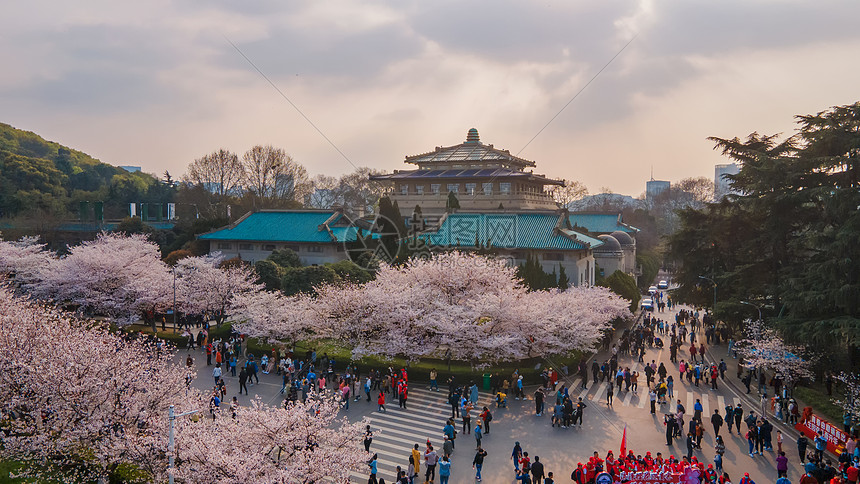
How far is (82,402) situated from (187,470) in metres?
4.47

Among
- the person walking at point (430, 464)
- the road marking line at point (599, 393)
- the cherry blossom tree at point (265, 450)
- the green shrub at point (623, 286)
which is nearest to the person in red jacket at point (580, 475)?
the person walking at point (430, 464)

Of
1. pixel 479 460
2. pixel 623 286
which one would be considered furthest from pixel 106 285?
pixel 623 286

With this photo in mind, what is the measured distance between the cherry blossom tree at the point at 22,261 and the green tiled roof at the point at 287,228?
12.6m

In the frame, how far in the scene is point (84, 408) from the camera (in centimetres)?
Result: 1597

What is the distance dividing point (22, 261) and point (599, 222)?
214 ft

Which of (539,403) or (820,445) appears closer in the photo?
(820,445)

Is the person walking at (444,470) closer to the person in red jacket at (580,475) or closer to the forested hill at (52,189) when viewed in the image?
the person in red jacket at (580,475)

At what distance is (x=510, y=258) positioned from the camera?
44.2 m

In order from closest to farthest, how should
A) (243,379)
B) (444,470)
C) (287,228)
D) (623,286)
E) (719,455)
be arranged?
1. (444,470)
2. (719,455)
3. (243,379)
4. (623,286)
5. (287,228)

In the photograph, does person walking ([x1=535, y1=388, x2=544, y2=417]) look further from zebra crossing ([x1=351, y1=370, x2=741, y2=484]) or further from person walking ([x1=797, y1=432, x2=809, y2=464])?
person walking ([x1=797, y1=432, x2=809, y2=464])

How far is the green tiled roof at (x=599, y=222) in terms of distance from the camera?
77.1 m

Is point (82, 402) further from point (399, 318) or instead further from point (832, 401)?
point (832, 401)

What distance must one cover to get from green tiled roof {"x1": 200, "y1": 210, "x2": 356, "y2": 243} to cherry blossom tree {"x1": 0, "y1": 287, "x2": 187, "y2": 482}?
3217cm

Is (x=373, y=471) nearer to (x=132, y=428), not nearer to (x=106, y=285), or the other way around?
(x=132, y=428)
